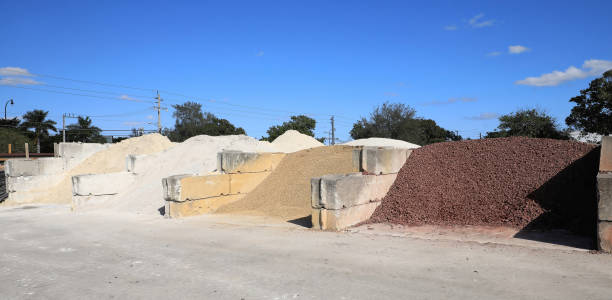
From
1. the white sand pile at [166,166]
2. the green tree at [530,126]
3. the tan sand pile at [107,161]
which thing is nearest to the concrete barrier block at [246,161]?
the white sand pile at [166,166]

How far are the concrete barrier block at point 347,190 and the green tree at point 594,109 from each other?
88.2 ft

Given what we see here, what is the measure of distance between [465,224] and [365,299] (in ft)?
14.0

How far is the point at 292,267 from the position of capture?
5.30 m

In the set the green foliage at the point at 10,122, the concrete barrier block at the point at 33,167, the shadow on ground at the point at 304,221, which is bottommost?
the shadow on ground at the point at 304,221

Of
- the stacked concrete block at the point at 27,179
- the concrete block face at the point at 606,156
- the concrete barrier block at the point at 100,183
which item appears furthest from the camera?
the stacked concrete block at the point at 27,179

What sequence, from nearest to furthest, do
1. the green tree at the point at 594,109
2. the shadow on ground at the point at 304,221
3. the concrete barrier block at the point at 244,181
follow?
the shadow on ground at the point at 304,221, the concrete barrier block at the point at 244,181, the green tree at the point at 594,109

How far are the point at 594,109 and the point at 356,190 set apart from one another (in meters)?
29.0

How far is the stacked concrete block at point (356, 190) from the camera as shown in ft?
25.8

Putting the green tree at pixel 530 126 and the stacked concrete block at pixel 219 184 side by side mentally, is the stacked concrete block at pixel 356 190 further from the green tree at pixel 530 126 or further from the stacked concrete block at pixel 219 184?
the green tree at pixel 530 126

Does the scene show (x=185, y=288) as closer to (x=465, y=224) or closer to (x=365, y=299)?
(x=365, y=299)

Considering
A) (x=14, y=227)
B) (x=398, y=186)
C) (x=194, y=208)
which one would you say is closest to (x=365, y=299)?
(x=398, y=186)

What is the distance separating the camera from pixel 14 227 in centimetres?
992

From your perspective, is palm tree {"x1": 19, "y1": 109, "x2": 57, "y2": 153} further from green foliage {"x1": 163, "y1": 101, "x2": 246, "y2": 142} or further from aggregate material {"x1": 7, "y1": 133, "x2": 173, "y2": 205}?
aggregate material {"x1": 7, "y1": 133, "x2": 173, "y2": 205}

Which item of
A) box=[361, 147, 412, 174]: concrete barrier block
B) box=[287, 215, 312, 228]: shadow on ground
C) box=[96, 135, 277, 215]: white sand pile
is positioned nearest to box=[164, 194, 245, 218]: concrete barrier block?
box=[96, 135, 277, 215]: white sand pile
